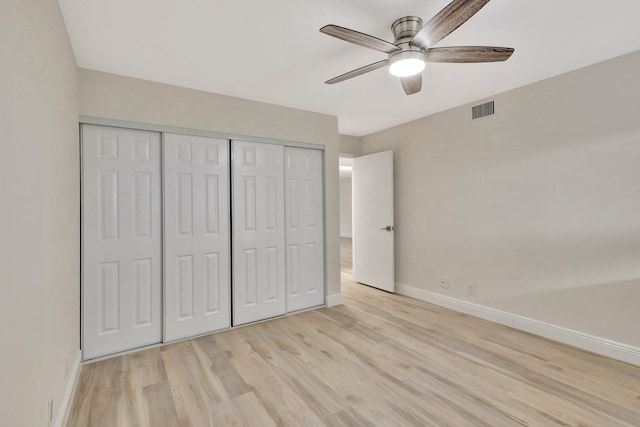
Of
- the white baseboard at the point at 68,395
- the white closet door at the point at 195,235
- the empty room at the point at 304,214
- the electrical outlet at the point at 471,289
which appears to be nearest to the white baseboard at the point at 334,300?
the empty room at the point at 304,214

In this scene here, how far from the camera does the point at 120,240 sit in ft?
8.70

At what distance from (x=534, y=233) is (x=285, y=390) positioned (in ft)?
9.28

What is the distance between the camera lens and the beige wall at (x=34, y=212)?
39.5 inches

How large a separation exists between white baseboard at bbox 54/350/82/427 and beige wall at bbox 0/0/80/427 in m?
0.06

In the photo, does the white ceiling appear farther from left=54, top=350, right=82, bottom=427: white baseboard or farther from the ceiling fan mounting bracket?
left=54, top=350, right=82, bottom=427: white baseboard

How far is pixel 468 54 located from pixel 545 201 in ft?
6.20

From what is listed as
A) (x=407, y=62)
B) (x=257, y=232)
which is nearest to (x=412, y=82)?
(x=407, y=62)

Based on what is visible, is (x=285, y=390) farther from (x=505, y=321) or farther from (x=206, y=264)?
(x=505, y=321)

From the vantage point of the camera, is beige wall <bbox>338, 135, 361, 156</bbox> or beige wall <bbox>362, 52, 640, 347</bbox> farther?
beige wall <bbox>338, 135, 361, 156</bbox>

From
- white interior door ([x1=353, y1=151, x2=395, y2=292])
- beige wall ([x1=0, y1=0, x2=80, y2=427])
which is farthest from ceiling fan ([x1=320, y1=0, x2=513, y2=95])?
white interior door ([x1=353, y1=151, x2=395, y2=292])

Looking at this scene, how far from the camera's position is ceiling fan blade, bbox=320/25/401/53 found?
157 centimetres

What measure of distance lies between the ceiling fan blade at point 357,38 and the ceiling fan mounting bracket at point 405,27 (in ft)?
0.46

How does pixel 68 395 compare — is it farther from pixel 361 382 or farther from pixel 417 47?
pixel 417 47

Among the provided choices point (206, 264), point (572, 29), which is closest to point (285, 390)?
point (206, 264)
